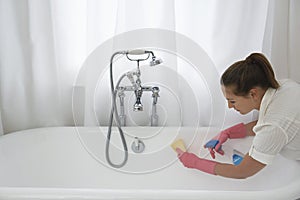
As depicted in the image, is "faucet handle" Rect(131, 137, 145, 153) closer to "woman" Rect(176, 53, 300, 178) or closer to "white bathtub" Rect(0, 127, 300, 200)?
"white bathtub" Rect(0, 127, 300, 200)

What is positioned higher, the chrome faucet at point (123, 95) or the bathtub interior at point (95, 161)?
the chrome faucet at point (123, 95)

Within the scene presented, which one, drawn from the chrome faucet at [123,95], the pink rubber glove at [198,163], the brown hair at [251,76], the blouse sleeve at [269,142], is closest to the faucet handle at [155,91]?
the chrome faucet at [123,95]

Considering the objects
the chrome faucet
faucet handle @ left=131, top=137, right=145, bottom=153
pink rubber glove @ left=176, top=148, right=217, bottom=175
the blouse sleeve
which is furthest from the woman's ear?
faucet handle @ left=131, top=137, right=145, bottom=153

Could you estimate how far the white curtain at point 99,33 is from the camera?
1.78 metres

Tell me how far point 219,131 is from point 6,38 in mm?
1110

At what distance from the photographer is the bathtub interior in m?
1.82

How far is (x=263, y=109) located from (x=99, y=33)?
0.86 metres

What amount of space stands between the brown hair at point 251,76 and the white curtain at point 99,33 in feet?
1.38

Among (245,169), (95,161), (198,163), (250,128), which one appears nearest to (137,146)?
(95,161)

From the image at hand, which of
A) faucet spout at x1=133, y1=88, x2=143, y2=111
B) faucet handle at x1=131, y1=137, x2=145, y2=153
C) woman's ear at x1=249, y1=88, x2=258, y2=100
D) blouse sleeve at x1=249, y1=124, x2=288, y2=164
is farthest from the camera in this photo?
faucet handle at x1=131, y1=137, x2=145, y2=153

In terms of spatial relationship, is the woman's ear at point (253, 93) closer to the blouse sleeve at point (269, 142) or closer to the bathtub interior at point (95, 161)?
the blouse sleeve at point (269, 142)

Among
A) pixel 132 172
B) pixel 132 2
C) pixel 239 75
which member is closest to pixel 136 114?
pixel 132 172

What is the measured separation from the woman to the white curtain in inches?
16.0

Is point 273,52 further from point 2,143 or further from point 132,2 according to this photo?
point 2,143
